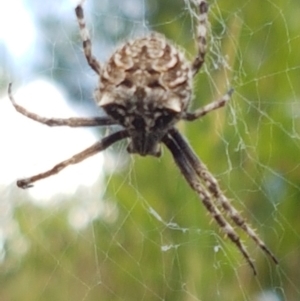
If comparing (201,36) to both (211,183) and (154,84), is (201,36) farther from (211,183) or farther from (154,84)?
(211,183)

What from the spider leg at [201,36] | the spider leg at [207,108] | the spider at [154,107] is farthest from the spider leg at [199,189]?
the spider leg at [201,36]

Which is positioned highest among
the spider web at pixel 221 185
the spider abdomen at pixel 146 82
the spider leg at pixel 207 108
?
the spider abdomen at pixel 146 82

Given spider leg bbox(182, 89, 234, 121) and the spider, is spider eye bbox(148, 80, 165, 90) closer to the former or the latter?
the spider

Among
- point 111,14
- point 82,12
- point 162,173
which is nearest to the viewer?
point 82,12

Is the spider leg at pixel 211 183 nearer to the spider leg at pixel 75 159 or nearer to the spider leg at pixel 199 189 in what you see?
the spider leg at pixel 199 189


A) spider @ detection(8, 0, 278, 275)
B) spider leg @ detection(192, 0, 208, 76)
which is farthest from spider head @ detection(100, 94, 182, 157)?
spider leg @ detection(192, 0, 208, 76)

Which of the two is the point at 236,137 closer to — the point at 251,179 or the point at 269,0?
the point at 251,179

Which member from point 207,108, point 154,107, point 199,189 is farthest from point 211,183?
point 154,107

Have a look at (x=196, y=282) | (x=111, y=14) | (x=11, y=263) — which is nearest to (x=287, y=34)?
(x=196, y=282)
